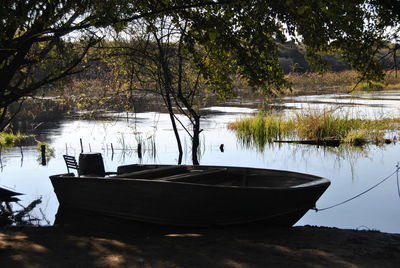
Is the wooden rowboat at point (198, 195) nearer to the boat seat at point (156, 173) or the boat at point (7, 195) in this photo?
the boat seat at point (156, 173)

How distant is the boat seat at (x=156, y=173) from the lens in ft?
32.7

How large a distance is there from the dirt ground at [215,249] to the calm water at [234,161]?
190 cm

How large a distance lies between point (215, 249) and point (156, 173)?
11.4 ft

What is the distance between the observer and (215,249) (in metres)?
7.02

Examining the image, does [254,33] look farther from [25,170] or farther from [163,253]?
[25,170]

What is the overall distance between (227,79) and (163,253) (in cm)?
744

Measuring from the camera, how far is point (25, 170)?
16031 mm

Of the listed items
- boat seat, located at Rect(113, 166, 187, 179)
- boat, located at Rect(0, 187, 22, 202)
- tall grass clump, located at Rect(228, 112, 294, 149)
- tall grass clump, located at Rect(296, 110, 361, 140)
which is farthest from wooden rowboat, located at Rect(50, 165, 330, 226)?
tall grass clump, located at Rect(228, 112, 294, 149)

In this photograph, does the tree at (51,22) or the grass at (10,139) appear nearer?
the tree at (51,22)

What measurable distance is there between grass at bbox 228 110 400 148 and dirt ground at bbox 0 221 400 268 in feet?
35.3

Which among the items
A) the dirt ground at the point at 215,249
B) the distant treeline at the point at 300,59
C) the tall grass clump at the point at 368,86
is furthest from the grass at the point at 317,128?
the dirt ground at the point at 215,249

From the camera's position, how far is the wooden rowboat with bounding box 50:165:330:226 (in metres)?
8.48

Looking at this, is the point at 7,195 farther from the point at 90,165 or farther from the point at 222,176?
the point at 222,176

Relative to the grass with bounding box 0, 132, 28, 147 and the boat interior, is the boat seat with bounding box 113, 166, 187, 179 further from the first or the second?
the grass with bounding box 0, 132, 28, 147
